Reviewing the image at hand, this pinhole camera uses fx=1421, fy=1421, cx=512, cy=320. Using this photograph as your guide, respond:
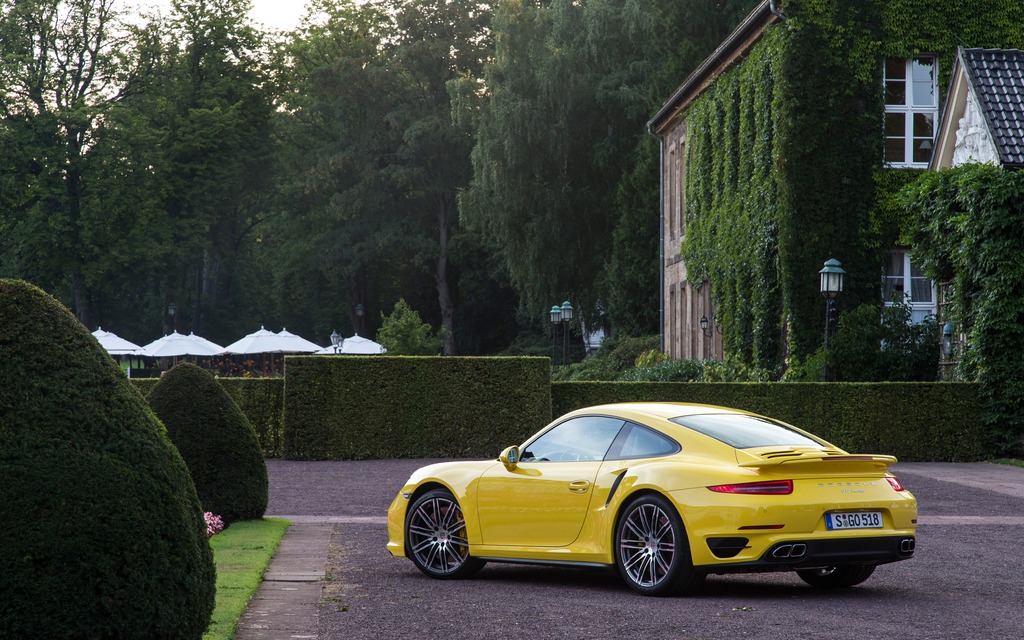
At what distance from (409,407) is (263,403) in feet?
8.94

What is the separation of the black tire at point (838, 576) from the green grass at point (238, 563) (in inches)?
153

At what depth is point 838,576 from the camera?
9961 millimetres

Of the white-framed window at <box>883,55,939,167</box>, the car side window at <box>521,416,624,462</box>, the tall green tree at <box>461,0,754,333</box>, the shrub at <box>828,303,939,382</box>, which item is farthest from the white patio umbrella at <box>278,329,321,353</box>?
the car side window at <box>521,416,624,462</box>

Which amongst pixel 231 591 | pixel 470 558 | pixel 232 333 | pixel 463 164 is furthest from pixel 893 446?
pixel 232 333

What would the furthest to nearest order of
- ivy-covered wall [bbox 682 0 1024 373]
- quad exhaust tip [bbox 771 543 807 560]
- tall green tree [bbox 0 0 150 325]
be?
tall green tree [bbox 0 0 150 325]
ivy-covered wall [bbox 682 0 1024 373]
quad exhaust tip [bbox 771 543 807 560]

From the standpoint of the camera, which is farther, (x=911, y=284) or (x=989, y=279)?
(x=911, y=284)

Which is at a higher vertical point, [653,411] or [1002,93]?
[1002,93]

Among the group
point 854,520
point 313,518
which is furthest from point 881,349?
point 854,520

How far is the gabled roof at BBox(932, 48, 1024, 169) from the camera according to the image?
25.6m

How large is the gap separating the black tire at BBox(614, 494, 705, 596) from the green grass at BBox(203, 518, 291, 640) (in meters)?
2.47

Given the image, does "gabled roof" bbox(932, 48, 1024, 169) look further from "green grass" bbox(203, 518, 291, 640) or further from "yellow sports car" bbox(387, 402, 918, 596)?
"yellow sports car" bbox(387, 402, 918, 596)

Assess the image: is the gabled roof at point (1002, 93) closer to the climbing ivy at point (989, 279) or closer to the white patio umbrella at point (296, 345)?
the climbing ivy at point (989, 279)

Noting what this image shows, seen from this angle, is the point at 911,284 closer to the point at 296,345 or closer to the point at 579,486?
the point at 579,486

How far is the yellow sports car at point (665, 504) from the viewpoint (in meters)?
8.86
